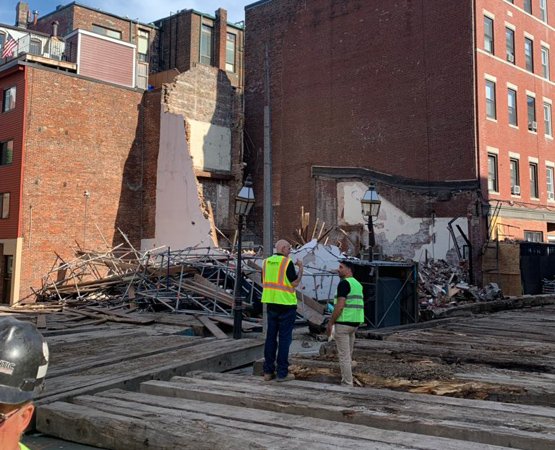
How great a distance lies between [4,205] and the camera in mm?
28797

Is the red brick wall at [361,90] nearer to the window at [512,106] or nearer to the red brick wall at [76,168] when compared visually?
the window at [512,106]

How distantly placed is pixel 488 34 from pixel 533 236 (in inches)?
410

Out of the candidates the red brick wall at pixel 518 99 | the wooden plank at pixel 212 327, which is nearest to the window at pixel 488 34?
the red brick wall at pixel 518 99

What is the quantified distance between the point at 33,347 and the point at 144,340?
9969 millimetres

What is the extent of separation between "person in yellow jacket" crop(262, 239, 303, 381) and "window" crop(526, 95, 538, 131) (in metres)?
27.0

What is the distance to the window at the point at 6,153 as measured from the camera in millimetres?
28891

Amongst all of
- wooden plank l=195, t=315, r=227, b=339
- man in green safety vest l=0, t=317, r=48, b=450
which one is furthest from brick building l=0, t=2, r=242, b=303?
man in green safety vest l=0, t=317, r=48, b=450

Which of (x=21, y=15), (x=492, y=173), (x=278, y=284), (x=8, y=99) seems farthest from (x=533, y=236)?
(x=21, y=15)

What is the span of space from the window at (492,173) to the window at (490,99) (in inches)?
79.9

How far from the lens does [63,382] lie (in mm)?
7613

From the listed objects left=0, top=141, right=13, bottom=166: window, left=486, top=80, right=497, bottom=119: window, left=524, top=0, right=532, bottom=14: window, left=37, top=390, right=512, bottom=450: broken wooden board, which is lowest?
left=37, top=390, right=512, bottom=450: broken wooden board

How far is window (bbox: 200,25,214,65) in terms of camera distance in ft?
146

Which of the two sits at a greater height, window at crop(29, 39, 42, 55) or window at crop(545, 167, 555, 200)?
window at crop(29, 39, 42, 55)

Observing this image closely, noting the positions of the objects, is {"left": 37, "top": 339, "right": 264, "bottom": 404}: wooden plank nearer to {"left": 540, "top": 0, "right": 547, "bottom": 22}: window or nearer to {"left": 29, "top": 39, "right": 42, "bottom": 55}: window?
{"left": 540, "top": 0, "right": 547, "bottom": 22}: window
